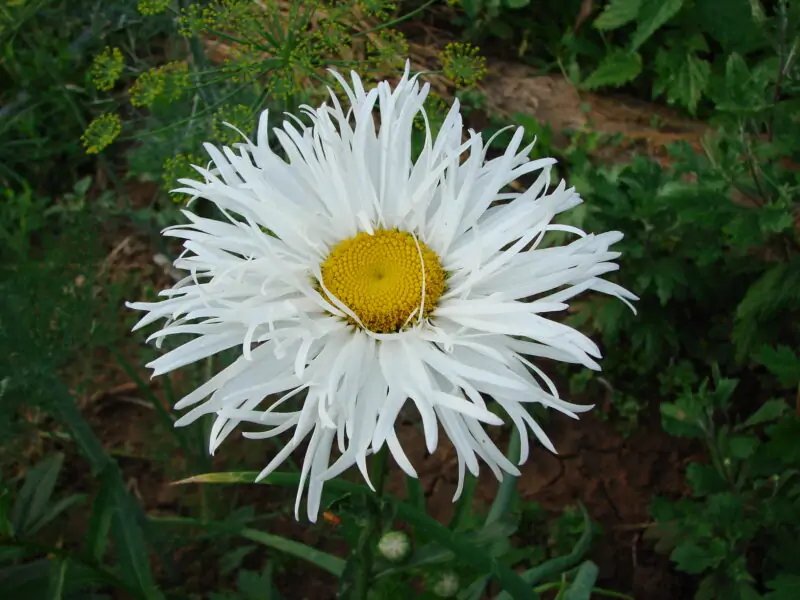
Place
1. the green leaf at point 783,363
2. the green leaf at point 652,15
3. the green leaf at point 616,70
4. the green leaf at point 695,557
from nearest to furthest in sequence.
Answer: the green leaf at point 783,363 → the green leaf at point 695,557 → the green leaf at point 652,15 → the green leaf at point 616,70

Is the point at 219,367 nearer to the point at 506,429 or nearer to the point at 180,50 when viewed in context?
the point at 506,429

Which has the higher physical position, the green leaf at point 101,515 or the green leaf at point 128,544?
the green leaf at point 101,515

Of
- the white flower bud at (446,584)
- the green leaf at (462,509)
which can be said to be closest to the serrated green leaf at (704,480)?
the green leaf at (462,509)

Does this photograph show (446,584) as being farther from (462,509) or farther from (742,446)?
(742,446)

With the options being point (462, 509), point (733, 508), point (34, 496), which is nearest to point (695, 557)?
point (733, 508)

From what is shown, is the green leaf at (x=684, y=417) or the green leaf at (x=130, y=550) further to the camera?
the green leaf at (x=684, y=417)

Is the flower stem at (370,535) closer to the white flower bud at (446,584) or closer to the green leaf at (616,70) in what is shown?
Result: the white flower bud at (446,584)

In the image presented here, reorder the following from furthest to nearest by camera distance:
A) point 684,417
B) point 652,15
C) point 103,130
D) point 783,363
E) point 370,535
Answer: point 652,15 < point 103,130 < point 684,417 < point 783,363 < point 370,535
